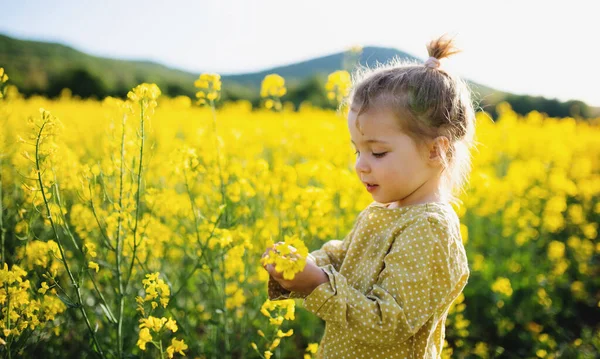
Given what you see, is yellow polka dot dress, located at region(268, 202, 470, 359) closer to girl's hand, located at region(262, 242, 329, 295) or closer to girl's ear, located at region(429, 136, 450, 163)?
girl's hand, located at region(262, 242, 329, 295)

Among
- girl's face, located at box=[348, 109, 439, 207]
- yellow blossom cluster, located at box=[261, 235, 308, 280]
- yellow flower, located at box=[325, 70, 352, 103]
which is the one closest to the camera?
yellow blossom cluster, located at box=[261, 235, 308, 280]

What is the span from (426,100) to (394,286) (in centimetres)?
55

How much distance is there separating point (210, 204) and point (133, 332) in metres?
0.68

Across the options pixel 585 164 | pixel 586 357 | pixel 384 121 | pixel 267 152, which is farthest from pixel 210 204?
pixel 585 164

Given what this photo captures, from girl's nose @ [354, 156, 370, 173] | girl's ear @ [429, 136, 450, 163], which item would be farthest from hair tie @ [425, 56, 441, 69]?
girl's nose @ [354, 156, 370, 173]

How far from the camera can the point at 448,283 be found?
4.98 ft

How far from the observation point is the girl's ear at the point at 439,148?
1592 millimetres

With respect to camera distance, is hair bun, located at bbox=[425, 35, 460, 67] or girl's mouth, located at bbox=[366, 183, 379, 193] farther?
hair bun, located at bbox=[425, 35, 460, 67]

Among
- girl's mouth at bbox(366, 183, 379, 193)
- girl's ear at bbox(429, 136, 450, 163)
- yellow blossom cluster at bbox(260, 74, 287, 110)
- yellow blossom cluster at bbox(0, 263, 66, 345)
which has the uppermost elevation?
yellow blossom cluster at bbox(260, 74, 287, 110)

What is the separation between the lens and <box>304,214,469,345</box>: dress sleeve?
4.69ft

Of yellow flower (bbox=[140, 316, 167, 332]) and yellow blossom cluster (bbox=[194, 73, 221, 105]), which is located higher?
yellow blossom cluster (bbox=[194, 73, 221, 105])

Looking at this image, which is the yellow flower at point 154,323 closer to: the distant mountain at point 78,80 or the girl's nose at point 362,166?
the girl's nose at point 362,166

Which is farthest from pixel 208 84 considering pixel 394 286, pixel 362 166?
pixel 394 286

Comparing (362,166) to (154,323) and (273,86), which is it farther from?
(273,86)
